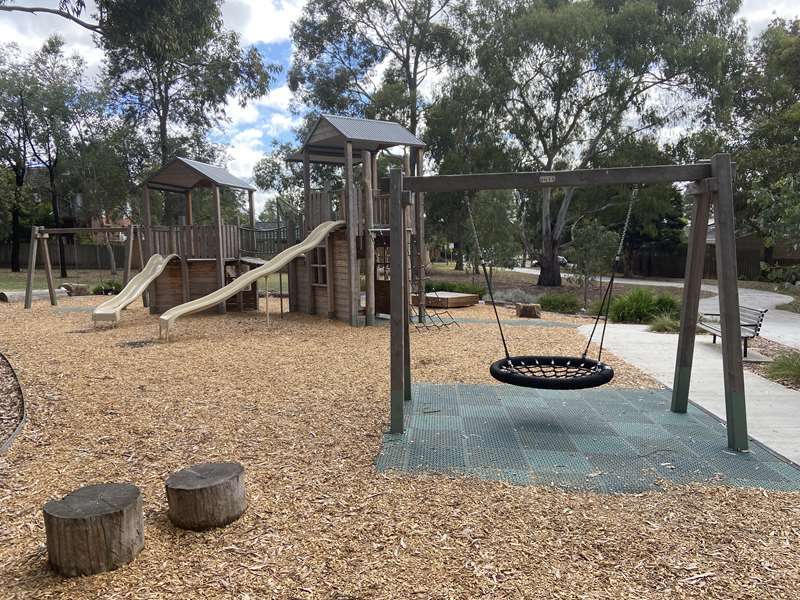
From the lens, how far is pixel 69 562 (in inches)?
94.3

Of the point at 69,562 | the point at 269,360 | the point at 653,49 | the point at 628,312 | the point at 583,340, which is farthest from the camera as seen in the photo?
the point at 653,49

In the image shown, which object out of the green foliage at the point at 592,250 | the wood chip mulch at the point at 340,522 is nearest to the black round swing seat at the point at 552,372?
the wood chip mulch at the point at 340,522

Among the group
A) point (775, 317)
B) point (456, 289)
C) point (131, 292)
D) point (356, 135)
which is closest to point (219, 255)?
point (131, 292)

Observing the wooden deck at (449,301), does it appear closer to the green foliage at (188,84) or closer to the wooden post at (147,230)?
the wooden post at (147,230)

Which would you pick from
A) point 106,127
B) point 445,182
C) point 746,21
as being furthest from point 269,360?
point 106,127

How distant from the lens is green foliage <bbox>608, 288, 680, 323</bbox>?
12.1m

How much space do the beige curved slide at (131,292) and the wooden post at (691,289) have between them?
32.5 feet

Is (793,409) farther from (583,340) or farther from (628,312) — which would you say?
(628,312)

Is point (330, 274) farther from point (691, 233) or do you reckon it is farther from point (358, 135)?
point (691, 233)

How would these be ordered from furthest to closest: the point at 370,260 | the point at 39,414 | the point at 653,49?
the point at 653,49, the point at 370,260, the point at 39,414

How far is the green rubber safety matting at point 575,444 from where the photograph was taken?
11.7 feet

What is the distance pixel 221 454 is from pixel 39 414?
78.6 inches

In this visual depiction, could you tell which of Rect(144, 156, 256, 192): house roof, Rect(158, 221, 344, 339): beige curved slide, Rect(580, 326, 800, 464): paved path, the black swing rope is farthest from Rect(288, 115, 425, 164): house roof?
the black swing rope

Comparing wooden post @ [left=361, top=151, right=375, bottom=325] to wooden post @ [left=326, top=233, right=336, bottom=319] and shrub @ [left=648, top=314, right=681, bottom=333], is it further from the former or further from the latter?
shrub @ [left=648, top=314, right=681, bottom=333]
